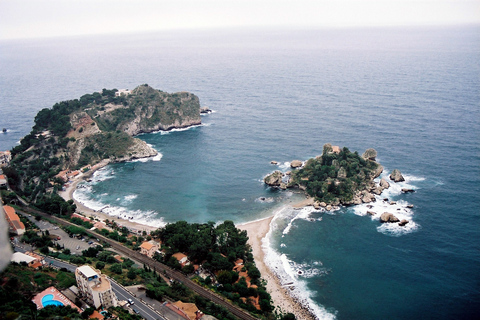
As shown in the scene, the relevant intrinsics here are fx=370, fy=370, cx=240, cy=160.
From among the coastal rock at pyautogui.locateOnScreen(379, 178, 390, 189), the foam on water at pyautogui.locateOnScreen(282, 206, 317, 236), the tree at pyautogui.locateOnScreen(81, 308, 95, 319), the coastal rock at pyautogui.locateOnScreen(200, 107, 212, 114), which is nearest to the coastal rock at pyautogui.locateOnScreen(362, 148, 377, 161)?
the coastal rock at pyautogui.locateOnScreen(379, 178, 390, 189)

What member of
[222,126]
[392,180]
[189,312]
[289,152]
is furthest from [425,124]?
[189,312]

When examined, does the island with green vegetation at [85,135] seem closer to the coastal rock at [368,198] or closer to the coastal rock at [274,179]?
the coastal rock at [274,179]

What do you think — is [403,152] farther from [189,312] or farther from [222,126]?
[189,312]

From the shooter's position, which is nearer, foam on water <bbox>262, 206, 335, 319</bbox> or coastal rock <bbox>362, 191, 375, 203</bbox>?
foam on water <bbox>262, 206, 335, 319</bbox>

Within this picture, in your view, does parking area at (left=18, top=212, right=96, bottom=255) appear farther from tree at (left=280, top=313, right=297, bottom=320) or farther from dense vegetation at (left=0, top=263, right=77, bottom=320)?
tree at (left=280, top=313, right=297, bottom=320)

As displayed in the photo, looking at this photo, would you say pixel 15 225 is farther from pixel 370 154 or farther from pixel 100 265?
pixel 370 154

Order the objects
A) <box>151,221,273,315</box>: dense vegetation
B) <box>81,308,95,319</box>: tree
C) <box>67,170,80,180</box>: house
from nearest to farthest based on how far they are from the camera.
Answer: <box>81,308,95,319</box>: tree → <box>151,221,273,315</box>: dense vegetation → <box>67,170,80,180</box>: house

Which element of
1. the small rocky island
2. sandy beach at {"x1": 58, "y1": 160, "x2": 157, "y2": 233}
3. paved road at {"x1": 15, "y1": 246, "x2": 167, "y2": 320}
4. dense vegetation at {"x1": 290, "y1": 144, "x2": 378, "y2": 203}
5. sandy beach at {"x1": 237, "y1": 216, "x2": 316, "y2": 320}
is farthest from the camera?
dense vegetation at {"x1": 290, "y1": 144, "x2": 378, "y2": 203}
